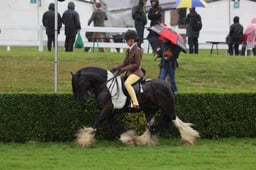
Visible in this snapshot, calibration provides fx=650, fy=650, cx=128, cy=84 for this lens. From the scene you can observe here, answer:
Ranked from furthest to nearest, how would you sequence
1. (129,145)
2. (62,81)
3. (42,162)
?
(62,81)
(129,145)
(42,162)

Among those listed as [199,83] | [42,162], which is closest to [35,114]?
[42,162]

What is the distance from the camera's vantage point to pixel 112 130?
1260 cm

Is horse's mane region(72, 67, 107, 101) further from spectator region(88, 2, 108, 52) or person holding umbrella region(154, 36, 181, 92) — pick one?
spectator region(88, 2, 108, 52)

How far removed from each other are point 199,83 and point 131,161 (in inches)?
326

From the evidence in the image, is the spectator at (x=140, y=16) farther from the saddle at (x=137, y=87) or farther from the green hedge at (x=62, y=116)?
the saddle at (x=137, y=87)

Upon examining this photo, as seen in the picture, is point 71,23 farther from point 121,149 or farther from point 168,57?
point 121,149

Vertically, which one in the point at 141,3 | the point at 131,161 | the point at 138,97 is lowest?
the point at 131,161

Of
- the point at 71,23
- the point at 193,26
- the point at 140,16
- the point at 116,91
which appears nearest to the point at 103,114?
the point at 116,91

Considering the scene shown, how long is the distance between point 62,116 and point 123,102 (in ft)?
4.32

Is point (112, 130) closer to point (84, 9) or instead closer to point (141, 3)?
point (141, 3)

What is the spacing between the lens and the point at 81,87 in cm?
1208

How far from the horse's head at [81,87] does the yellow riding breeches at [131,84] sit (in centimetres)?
72

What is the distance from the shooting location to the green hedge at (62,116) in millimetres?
12492

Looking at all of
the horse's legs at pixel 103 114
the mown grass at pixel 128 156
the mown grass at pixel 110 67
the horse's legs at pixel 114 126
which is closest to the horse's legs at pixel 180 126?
the mown grass at pixel 128 156
